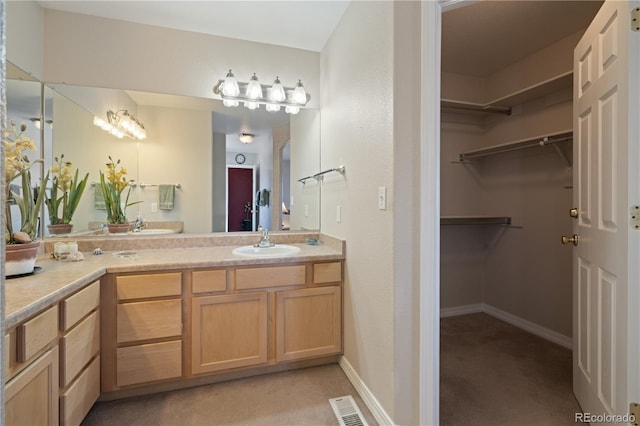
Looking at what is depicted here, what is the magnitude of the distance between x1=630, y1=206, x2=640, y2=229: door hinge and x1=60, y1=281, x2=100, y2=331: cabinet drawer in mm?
2366

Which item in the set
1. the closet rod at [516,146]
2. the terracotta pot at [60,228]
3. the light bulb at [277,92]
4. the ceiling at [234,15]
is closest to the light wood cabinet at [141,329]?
the terracotta pot at [60,228]

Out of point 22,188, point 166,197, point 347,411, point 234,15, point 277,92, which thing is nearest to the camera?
point 22,188

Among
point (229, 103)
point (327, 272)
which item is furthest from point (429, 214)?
point (229, 103)

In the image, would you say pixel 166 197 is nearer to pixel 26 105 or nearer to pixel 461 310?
pixel 26 105

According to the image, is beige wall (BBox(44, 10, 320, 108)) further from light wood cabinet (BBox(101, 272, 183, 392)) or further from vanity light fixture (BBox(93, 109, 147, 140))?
light wood cabinet (BBox(101, 272, 183, 392))

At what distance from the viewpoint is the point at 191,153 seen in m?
2.40

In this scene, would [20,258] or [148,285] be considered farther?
[148,285]

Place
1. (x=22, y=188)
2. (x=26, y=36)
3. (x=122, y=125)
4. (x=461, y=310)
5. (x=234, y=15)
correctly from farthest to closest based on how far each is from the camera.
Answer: (x=461, y=310)
(x=122, y=125)
(x=234, y=15)
(x=26, y=36)
(x=22, y=188)

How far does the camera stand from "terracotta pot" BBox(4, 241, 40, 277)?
4.39 ft

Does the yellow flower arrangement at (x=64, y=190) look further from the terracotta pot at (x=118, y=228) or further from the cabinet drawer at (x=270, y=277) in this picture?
the cabinet drawer at (x=270, y=277)

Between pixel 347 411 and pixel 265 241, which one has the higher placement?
pixel 265 241

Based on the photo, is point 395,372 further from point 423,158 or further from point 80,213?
point 80,213

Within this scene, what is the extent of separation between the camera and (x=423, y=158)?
4.68ft

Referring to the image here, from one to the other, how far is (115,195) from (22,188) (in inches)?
26.9
